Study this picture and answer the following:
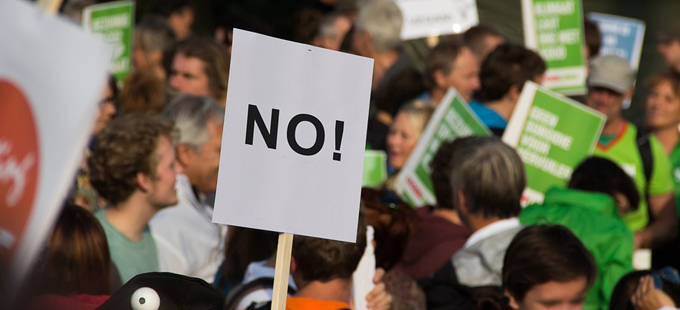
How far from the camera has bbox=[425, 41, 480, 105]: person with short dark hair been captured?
22.7ft

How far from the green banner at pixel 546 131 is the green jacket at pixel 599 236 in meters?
1.19

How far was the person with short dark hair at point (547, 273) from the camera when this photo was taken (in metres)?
3.71

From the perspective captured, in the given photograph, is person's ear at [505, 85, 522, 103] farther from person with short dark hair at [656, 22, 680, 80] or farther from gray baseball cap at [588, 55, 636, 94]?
person with short dark hair at [656, 22, 680, 80]

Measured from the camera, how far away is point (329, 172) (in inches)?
118

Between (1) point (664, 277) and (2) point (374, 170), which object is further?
(2) point (374, 170)

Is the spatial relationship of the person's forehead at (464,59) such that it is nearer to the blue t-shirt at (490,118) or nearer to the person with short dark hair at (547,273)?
the blue t-shirt at (490,118)

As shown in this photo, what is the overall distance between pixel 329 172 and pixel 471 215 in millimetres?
1708

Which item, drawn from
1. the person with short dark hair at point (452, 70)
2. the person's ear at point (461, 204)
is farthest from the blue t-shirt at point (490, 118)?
the person's ear at point (461, 204)

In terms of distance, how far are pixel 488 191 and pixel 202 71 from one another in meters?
2.22

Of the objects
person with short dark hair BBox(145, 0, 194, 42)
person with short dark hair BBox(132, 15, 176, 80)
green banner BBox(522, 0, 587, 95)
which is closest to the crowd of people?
green banner BBox(522, 0, 587, 95)

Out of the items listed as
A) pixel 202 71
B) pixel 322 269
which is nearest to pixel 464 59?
pixel 202 71

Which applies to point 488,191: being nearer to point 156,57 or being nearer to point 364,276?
point 364,276

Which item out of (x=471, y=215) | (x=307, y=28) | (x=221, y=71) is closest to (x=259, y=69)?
(x=471, y=215)

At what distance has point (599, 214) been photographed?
462 cm
